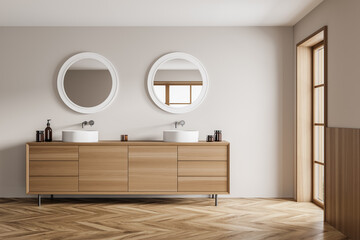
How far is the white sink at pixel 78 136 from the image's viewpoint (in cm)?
422

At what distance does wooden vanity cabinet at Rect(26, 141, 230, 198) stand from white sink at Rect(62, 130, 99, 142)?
72 millimetres

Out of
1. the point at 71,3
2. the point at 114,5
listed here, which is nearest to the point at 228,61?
the point at 114,5

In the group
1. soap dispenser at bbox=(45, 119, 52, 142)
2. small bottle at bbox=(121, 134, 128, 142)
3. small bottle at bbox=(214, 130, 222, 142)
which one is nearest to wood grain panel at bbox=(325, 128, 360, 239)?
small bottle at bbox=(214, 130, 222, 142)

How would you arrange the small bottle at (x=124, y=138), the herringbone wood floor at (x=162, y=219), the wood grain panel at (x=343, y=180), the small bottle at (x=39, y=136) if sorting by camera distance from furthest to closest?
the small bottle at (x=124, y=138)
the small bottle at (x=39, y=136)
the herringbone wood floor at (x=162, y=219)
the wood grain panel at (x=343, y=180)

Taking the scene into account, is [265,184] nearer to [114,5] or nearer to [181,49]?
[181,49]

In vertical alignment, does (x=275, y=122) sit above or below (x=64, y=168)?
above

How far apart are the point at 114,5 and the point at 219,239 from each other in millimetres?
2536

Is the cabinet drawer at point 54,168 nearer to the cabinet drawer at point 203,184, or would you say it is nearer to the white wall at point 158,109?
the white wall at point 158,109

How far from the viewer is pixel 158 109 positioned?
4.67 metres

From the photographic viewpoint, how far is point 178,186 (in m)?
4.20

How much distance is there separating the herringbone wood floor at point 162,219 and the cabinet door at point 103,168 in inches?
9.4

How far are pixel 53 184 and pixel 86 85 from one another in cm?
127

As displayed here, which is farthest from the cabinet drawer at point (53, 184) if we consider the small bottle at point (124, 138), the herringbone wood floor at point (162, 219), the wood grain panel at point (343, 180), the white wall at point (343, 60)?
the white wall at point (343, 60)

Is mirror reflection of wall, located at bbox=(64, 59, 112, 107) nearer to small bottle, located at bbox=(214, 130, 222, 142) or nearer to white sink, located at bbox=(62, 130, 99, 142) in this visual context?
white sink, located at bbox=(62, 130, 99, 142)
